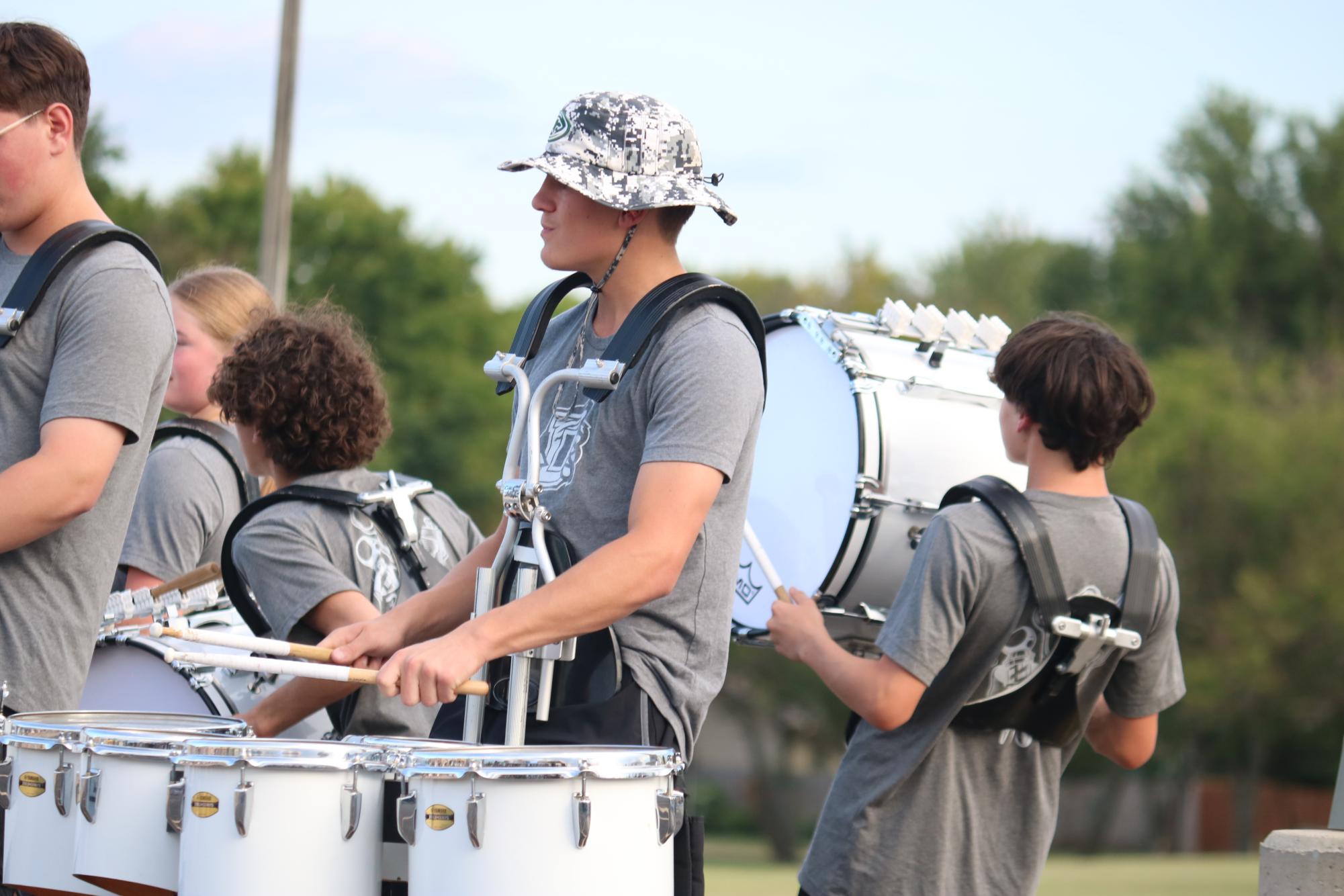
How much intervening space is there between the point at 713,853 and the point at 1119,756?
97.9 feet

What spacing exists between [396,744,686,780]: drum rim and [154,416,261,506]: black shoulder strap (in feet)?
7.78

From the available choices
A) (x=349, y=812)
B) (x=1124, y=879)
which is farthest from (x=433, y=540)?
(x=1124, y=879)

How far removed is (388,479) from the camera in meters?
4.16

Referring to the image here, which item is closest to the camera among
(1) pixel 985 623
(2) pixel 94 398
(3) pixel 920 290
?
(2) pixel 94 398

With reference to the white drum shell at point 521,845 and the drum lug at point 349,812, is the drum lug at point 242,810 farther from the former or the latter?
the white drum shell at point 521,845

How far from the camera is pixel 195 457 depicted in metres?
4.62

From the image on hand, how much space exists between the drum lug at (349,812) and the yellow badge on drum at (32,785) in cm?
62

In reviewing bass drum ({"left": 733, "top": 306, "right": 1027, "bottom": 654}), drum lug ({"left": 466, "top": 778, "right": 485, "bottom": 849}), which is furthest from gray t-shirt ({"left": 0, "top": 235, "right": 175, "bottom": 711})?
bass drum ({"left": 733, "top": 306, "right": 1027, "bottom": 654})

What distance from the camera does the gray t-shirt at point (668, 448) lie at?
2.90m

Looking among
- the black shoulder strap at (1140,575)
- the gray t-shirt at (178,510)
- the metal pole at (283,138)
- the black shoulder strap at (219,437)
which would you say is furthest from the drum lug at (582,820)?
the metal pole at (283,138)

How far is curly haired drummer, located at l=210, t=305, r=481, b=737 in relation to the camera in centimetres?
379

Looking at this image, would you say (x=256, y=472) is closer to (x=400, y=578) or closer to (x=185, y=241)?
(x=400, y=578)

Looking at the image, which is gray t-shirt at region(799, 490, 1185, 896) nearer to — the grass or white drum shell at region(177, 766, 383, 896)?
white drum shell at region(177, 766, 383, 896)

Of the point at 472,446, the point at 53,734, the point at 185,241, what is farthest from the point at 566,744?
the point at 472,446
